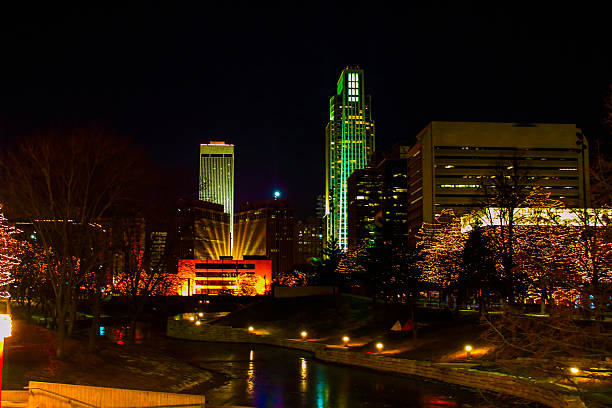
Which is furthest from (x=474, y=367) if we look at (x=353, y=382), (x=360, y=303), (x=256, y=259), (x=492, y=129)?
(x=256, y=259)

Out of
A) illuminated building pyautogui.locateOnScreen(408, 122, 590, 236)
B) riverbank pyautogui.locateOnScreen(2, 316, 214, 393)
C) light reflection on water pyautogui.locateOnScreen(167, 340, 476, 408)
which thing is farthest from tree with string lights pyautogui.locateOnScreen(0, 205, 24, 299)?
illuminated building pyautogui.locateOnScreen(408, 122, 590, 236)

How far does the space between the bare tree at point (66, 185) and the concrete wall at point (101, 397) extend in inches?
367

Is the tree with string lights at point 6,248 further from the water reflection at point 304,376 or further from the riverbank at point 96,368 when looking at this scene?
the water reflection at point 304,376

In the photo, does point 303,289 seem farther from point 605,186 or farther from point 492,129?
point 492,129

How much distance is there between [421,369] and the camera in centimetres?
2686

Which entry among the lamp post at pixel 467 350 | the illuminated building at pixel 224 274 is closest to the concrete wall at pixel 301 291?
the lamp post at pixel 467 350

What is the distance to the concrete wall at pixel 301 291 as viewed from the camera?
62.0 meters

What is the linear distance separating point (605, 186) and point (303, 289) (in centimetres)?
5537

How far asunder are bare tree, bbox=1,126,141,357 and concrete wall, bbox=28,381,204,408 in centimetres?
933

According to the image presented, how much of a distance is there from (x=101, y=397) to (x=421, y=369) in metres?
15.8

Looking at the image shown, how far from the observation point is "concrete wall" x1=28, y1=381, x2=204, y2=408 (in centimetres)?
1534

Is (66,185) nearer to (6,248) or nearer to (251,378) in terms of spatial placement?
(251,378)

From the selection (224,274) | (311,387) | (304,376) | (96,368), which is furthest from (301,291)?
(224,274)

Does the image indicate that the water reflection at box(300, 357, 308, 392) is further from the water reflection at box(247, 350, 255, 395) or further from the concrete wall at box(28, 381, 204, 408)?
the concrete wall at box(28, 381, 204, 408)
